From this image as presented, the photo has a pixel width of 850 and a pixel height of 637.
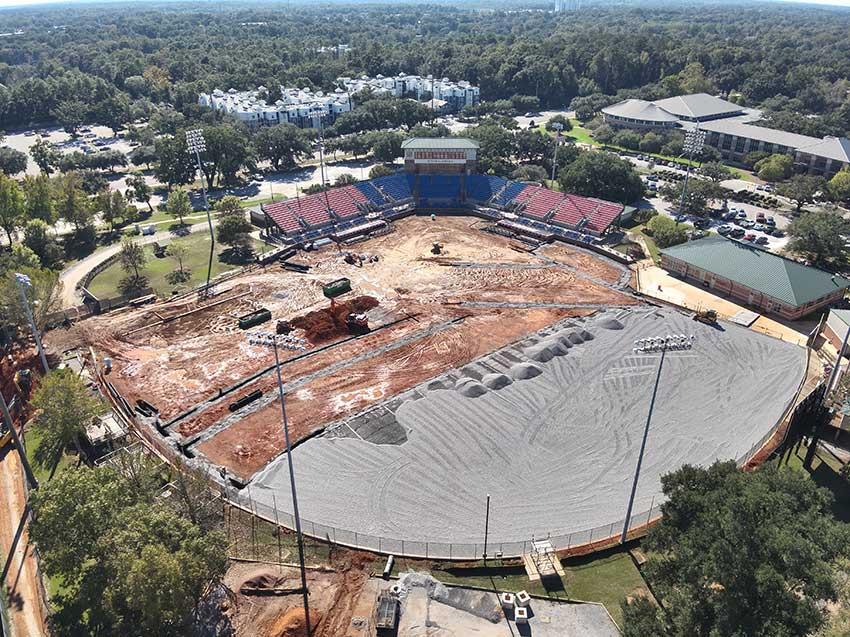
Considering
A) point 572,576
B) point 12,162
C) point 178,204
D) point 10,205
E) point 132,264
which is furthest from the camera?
point 12,162

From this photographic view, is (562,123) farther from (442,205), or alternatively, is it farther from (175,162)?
(175,162)

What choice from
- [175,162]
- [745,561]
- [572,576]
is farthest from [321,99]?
[745,561]

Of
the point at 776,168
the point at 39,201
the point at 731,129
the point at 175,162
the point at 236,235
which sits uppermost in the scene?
the point at 39,201

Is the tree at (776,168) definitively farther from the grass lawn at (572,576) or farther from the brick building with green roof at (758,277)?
the grass lawn at (572,576)

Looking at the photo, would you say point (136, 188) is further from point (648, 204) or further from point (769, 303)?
point (769, 303)

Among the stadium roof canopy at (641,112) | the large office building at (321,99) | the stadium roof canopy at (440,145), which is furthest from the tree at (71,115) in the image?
the stadium roof canopy at (641,112)

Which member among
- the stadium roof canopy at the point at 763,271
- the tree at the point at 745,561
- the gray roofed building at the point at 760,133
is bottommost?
the stadium roof canopy at the point at 763,271

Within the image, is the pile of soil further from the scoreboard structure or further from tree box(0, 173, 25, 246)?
tree box(0, 173, 25, 246)

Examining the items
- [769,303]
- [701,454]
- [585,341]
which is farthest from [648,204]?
[701,454]
